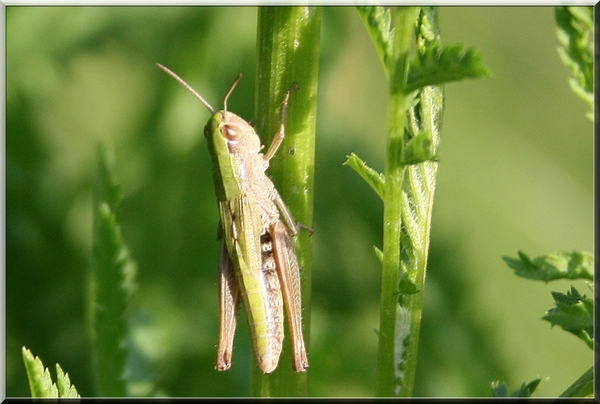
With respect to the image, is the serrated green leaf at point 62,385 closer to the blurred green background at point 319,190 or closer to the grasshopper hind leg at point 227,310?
the grasshopper hind leg at point 227,310

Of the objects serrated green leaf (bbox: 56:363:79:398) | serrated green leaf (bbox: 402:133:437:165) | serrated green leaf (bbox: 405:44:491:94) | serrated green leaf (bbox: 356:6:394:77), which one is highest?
serrated green leaf (bbox: 356:6:394:77)

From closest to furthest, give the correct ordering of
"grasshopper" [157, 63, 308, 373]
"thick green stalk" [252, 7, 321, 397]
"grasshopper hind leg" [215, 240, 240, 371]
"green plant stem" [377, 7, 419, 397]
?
"green plant stem" [377, 7, 419, 397]
"thick green stalk" [252, 7, 321, 397]
"grasshopper" [157, 63, 308, 373]
"grasshopper hind leg" [215, 240, 240, 371]

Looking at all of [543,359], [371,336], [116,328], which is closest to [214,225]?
[371,336]

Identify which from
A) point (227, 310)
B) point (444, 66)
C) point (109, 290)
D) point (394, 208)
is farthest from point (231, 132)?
point (444, 66)

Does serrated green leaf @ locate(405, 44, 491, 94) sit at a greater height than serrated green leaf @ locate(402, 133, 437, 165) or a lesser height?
greater

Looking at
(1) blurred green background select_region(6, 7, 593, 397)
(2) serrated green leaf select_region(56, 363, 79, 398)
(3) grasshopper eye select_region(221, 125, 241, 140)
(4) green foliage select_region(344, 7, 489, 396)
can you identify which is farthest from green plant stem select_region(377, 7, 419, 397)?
(1) blurred green background select_region(6, 7, 593, 397)

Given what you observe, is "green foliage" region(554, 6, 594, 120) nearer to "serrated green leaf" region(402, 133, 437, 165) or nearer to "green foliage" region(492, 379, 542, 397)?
"serrated green leaf" region(402, 133, 437, 165)

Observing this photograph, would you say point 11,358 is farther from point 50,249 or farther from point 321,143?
point 321,143

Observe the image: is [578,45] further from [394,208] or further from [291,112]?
[291,112]
